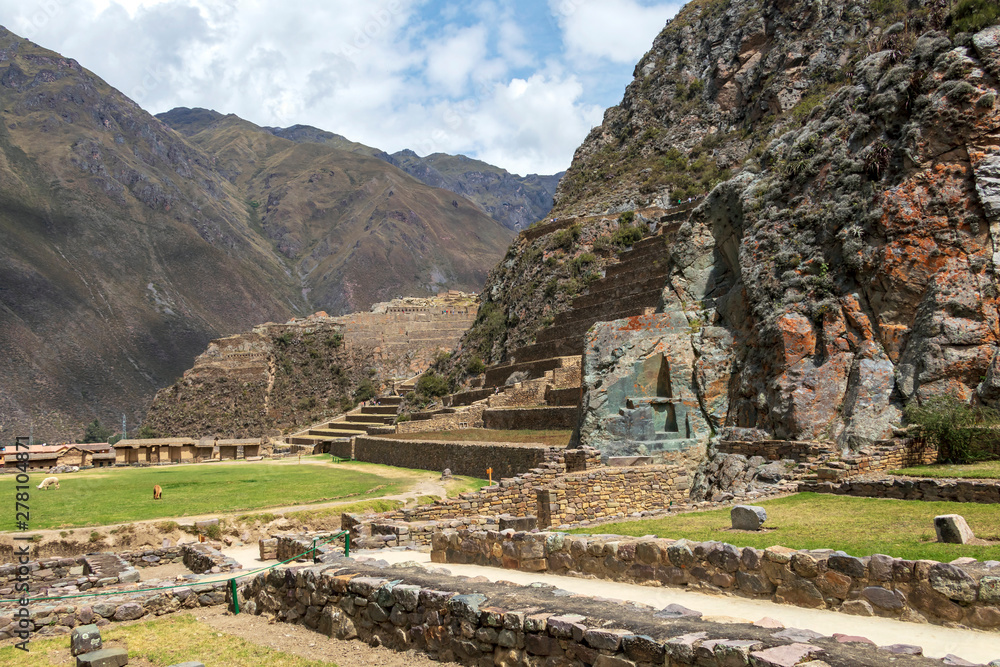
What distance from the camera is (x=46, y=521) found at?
1542 cm

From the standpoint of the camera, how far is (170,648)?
7848 millimetres

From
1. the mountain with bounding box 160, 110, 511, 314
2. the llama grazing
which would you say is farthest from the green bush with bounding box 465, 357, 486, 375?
the mountain with bounding box 160, 110, 511, 314

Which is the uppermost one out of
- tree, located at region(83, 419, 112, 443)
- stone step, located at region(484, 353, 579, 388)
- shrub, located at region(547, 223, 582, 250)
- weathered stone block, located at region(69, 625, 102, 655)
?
shrub, located at region(547, 223, 582, 250)

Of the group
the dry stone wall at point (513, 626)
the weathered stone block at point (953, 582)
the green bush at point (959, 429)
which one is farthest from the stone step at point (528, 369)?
the weathered stone block at point (953, 582)

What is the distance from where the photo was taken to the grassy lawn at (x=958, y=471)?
33.8 ft

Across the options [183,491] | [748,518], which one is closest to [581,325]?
[183,491]

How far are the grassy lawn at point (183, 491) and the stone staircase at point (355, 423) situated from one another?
51.0 feet

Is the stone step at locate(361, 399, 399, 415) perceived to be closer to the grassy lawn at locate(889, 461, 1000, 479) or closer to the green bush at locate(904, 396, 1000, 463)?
the green bush at locate(904, 396, 1000, 463)

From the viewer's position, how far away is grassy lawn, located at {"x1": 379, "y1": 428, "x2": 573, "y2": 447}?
21688mm

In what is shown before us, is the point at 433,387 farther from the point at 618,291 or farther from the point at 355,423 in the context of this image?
the point at 618,291

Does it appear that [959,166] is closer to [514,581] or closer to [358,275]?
[514,581]

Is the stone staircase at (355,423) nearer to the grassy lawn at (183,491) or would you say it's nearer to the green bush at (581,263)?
the green bush at (581,263)

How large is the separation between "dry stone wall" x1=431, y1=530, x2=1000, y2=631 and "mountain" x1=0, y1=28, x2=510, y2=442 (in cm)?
8218

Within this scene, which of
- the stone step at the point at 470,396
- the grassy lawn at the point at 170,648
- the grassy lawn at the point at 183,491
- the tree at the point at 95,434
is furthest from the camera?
the tree at the point at 95,434
